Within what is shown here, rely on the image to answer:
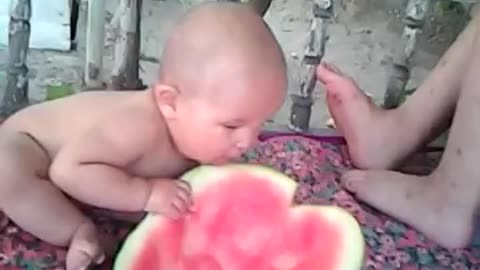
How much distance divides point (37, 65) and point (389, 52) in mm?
Answer: 699

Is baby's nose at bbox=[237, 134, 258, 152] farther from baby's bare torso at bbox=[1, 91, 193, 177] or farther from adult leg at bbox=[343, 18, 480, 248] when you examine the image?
adult leg at bbox=[343, 18, 480, 248]

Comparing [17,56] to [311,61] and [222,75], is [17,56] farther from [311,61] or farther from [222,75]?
[222,75]

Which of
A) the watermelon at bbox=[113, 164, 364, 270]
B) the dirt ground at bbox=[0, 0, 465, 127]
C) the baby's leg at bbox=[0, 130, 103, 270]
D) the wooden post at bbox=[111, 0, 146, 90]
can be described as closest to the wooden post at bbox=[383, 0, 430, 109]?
the dirt ground at bbox=[0, 0, 465, 127]

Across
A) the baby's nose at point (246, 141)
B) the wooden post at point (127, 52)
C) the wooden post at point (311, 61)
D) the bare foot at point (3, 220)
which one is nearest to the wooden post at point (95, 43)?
the wooden post at point (127, 52)

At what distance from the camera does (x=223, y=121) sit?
1156 millimetres

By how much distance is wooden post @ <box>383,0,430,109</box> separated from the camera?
162cm

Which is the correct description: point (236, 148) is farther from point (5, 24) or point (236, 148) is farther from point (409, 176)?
point (5, 24)

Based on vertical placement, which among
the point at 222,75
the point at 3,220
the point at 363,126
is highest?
the point at 222,75

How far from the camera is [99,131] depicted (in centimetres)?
119

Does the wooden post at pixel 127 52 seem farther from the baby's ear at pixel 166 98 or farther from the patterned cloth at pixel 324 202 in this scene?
the baby's ear at pixel 166 98

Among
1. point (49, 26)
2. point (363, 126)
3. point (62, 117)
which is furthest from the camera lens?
point (49, 26)

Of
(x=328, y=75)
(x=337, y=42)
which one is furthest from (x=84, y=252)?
(x=337, y=42)

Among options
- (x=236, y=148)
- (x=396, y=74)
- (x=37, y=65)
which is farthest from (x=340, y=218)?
(x=37, y=65)

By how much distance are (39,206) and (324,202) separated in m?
0.40
